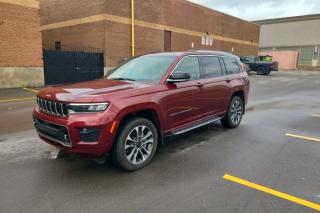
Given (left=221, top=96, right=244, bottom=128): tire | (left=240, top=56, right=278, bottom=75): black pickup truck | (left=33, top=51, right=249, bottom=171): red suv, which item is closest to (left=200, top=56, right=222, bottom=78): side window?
(left=33, top=51, right=249, bottom=171): red suv

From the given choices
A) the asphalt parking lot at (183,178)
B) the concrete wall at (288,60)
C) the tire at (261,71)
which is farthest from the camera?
the concrete wall at (288,60)

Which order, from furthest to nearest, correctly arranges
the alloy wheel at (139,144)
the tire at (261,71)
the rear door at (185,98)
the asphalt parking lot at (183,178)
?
the tire at (261,71), the rear door at (185,98), the alloy wheel at (139,144), the asphalt parking lot at (183,178)

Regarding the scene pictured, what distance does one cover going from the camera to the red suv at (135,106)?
144 inches

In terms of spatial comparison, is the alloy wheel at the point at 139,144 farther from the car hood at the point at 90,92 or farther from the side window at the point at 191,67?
the side window at the point at 191,67

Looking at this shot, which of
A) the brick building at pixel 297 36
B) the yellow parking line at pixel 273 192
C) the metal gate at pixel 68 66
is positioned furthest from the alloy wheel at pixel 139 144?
the brick building at pixel 297 36

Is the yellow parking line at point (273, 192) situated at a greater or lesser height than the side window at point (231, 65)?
lesser

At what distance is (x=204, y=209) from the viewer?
3.17 meters

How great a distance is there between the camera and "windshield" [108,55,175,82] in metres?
4.76

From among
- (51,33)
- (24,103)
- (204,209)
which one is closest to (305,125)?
(204,209)

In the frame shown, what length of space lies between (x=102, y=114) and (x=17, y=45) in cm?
1299

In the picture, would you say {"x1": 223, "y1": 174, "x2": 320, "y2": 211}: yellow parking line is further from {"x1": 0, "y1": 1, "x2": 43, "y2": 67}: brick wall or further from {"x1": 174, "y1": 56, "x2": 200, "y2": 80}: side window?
{"x1": 0, "y1": 1, "x2": 43, "y2": 67}: brick wall

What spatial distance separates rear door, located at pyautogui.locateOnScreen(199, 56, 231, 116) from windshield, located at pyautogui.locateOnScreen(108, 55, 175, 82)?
3.09 ft

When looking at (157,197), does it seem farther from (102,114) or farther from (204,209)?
(102,114)

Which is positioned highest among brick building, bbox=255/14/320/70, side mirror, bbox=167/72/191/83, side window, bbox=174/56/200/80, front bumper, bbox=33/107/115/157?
brick building, bbox=255/14/320/70
